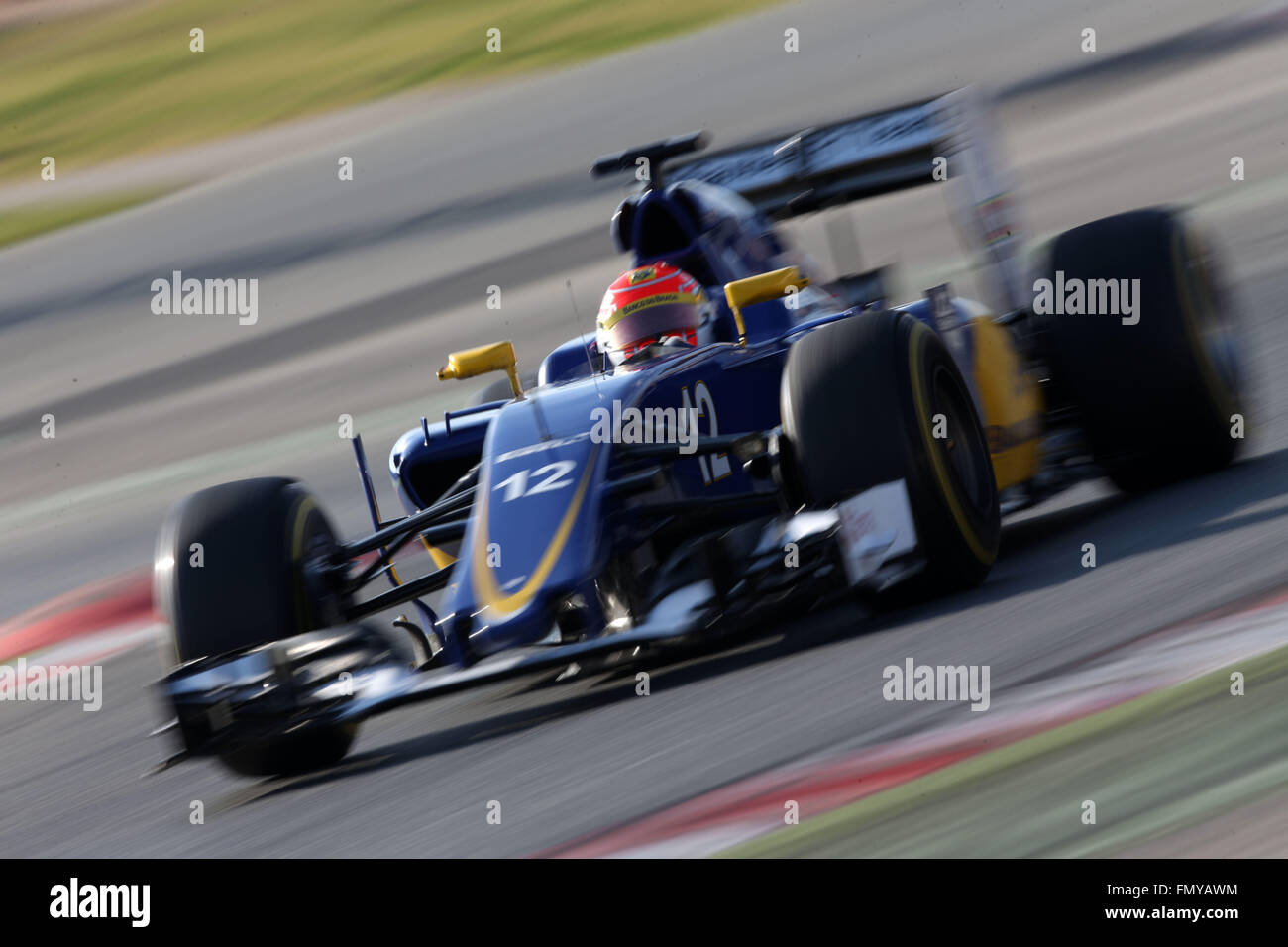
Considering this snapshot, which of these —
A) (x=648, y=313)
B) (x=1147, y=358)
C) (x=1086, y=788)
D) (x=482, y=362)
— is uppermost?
(x=648, y=313)

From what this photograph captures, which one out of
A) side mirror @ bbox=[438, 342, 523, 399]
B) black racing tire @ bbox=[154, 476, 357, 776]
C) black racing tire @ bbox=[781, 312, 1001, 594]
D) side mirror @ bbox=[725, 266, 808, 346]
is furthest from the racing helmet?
black racing tire @ bbox=[154, 476, 357, 776]

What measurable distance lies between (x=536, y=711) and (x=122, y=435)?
1087cm

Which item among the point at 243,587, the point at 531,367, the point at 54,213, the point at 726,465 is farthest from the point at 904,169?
the point at 54,213

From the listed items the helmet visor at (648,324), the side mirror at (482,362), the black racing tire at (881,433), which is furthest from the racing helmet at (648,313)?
the black racing tire at (881,433)

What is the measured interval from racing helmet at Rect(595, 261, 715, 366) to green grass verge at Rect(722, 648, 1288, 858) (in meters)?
2.56

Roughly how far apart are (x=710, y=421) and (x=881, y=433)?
2.59 ft

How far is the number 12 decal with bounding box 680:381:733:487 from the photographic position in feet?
21.3

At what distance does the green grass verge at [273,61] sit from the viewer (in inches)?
1119

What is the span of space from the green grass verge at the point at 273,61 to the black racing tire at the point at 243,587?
21456mm

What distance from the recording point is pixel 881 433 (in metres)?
5.96

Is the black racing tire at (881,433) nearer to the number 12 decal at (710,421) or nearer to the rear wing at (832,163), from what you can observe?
the number 12 decal at (710,421)

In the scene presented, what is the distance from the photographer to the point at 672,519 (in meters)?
6.21

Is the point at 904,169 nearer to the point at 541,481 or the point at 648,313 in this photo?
the point at 648,313
